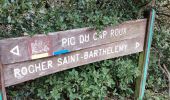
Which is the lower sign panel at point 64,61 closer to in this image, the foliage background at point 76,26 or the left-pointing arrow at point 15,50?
the left-pointing arrow at point 15,50

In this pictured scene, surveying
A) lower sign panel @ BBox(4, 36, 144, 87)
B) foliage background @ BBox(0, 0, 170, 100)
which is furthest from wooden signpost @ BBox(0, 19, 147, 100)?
foliage background @ BBox(0, 0, 170, 100)

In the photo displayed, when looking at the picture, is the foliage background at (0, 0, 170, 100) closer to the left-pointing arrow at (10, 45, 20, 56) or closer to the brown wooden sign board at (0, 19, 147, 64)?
the brown wooden sign board at (0, 19, 147, 64)

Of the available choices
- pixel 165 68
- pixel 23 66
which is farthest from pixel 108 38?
pixel 165 68

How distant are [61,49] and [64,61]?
15cm

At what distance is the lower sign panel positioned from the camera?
2111mm

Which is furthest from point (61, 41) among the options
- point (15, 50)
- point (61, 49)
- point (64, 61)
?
point (15, 50)

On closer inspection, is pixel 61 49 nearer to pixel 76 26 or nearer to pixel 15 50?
pixel 76 26

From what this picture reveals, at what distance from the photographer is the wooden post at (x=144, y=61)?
298 centimetres

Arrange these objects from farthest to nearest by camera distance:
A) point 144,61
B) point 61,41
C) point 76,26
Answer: point 144,61 < point 76,26 < point 61,41

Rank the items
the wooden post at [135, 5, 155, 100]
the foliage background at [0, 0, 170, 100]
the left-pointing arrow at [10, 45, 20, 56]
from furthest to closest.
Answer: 1. the wooden post at [135, 5, 155, 100]
2. the foliage background at [0, 0, 170, 100]
3. the left-pointing arrow at [10, 45, 20, 56]

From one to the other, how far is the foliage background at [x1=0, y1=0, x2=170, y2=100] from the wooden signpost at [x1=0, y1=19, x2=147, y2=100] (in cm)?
11

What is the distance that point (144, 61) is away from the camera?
318cm

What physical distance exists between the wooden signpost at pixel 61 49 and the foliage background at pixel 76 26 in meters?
0.11

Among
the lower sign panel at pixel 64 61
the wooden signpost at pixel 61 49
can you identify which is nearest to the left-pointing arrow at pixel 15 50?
the wooden signpost at pixel 61 49
